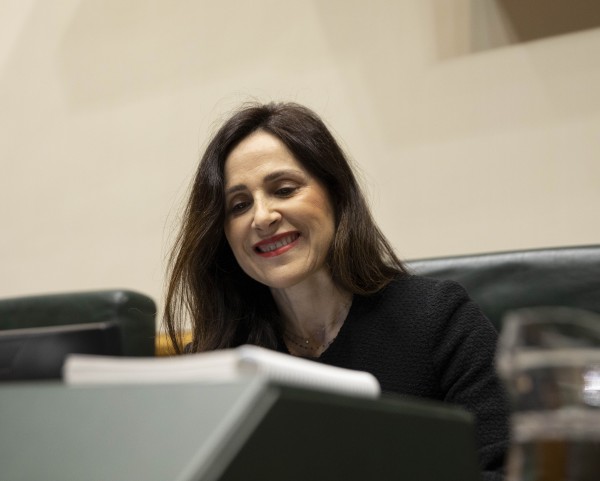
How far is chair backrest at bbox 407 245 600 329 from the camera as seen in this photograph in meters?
1.66

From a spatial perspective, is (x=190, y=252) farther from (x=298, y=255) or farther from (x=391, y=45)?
(x=391, y=45)

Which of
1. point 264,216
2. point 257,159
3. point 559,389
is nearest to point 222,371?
point 559,389

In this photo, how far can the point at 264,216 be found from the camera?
181 cm

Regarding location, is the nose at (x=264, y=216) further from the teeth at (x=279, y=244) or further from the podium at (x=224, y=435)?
the podium at (x=224, y=435)

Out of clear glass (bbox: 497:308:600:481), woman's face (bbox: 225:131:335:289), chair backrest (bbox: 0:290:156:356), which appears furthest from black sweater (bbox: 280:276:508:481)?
clear glass (bbox: 497:308:600:481)

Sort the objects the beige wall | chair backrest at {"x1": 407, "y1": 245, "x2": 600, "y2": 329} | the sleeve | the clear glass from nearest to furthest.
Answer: the clear glass
the sleeve
chair backrest at {"x1": 407, "y1": 245, "x2": 600, "y2": 329}
the beige wall

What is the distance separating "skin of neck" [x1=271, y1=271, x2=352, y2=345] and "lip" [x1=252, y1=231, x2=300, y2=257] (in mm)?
110

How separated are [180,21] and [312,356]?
4.84 feet

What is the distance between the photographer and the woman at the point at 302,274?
174cm

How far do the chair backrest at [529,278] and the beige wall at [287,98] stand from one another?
543 millimetres

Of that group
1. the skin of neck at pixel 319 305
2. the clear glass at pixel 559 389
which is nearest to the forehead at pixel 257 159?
the skin of neck at pixel 319 305

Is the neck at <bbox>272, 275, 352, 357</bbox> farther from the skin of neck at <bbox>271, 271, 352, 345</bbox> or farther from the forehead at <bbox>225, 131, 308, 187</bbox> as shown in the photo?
the forehead at <bbox>225, 131, 308, 187</bbox>

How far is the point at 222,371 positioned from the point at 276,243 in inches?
46.9

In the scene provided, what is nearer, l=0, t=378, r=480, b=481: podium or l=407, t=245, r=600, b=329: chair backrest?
l=0, t=378, r=480, b=481: podium
